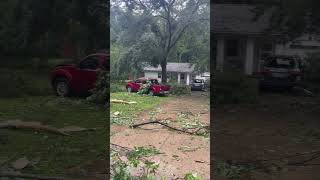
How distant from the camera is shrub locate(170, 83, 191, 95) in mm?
3941

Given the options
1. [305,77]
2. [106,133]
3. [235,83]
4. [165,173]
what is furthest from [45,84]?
[305,77]

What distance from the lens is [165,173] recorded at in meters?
4.05

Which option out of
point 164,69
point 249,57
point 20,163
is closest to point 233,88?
point 249,57

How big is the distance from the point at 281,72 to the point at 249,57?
0.32m

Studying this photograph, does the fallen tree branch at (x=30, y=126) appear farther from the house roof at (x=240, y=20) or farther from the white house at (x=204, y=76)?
the house roof at (x=240, y=20)

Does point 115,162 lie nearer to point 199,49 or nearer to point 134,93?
point 134,93

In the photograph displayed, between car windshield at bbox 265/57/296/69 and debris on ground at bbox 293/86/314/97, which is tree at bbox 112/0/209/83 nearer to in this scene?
car windshield at bbox 265/57/296/69

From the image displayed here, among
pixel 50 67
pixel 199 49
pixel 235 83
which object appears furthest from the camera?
pixel 50 67

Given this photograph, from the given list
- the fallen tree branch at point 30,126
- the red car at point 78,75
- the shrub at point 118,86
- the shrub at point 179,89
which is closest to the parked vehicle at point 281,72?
the shrub at point 179,89

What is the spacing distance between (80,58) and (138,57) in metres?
0.74

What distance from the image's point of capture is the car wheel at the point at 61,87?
14.7 ft

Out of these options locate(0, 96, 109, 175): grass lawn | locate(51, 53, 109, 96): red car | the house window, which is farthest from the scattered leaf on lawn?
the house window

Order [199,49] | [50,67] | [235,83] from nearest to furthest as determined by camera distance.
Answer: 1. [199,49]
2. [235,83]
3. [50,67]

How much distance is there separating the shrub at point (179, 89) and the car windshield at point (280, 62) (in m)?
0.78
